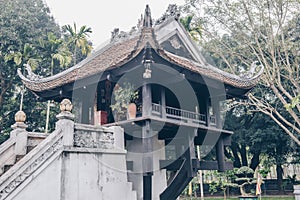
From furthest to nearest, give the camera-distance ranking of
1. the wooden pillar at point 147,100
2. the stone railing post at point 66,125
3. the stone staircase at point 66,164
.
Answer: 1. the wooden pillar at point 147,100
2. the stone railing post at point 66,125
3. the stone staircase at point 66,164

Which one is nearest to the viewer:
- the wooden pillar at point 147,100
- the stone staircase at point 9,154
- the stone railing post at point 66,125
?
the stone railing post at point 66,125

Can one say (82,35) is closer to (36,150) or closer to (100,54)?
(100,54)

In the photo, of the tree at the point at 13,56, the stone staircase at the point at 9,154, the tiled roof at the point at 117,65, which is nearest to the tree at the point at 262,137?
the tiled roof at the point at 117,65

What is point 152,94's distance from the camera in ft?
27.9

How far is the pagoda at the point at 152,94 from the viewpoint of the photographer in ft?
23.2

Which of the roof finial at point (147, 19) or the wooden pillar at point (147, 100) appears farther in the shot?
the wooden pillar at point (147, 100)

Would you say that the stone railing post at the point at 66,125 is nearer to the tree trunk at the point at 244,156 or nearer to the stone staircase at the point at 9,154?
the stone staircase at the point at 9,154

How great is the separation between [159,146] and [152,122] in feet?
9.58

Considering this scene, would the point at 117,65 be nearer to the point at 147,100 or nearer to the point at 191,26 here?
the point at 147,100

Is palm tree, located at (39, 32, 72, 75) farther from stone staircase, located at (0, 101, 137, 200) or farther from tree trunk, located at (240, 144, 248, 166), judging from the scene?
tree trunk, located at (240, 144, 248, 166)

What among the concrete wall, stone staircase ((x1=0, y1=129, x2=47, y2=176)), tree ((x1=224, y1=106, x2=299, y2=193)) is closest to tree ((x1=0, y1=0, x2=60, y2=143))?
stone staircase ((x1=0, y1=129, x2=47, y2=176))

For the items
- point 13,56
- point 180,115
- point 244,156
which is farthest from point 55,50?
point 244,156

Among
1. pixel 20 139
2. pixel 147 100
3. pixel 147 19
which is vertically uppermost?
pixel 147 19

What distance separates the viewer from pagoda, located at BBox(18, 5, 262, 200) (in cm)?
706
